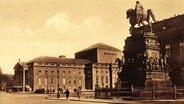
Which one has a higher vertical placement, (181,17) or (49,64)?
(181,17)

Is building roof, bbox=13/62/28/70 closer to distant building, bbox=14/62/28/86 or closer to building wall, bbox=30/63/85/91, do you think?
distant building, bbox=14/62/28/86

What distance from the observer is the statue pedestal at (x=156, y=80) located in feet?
91.9

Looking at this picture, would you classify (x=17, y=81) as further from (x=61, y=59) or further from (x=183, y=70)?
(x=183, y=70)

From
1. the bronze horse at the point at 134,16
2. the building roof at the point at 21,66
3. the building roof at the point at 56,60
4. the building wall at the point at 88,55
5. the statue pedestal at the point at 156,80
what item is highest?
the building wall at the point at 88,55

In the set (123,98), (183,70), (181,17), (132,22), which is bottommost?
(123,98)

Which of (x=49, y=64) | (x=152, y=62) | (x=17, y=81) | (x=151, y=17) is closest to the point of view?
(x=152, y=62)

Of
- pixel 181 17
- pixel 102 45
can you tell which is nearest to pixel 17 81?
pixel 102 45

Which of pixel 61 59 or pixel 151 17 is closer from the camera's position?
pixel 151 17

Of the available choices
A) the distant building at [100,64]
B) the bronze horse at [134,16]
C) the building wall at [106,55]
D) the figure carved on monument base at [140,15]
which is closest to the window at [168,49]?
the bronze horse at [134,16]

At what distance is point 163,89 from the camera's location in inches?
1045

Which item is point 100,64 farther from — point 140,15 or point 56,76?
point 140,15

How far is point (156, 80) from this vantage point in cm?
2861

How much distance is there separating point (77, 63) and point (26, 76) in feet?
45.8

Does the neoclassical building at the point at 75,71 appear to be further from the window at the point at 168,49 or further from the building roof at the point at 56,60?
the window at the point at 168,49
